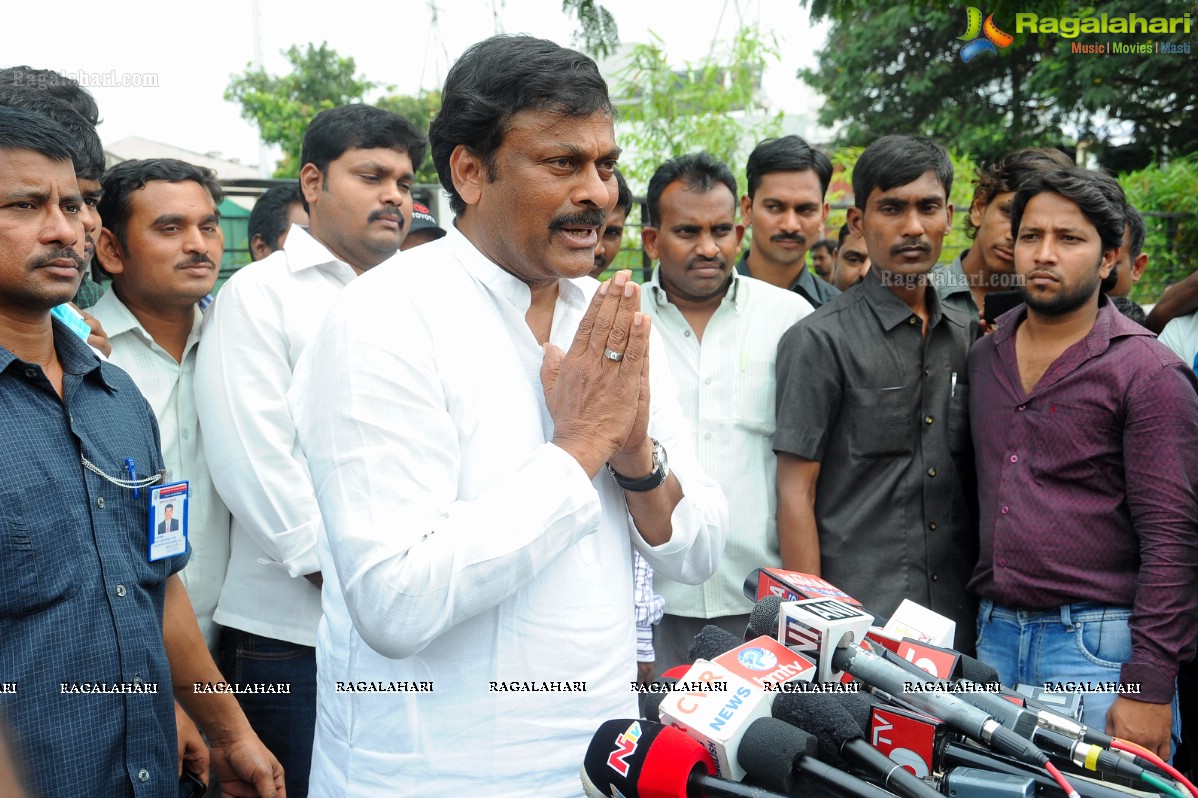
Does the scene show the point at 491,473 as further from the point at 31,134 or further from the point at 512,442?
the point at 31,134

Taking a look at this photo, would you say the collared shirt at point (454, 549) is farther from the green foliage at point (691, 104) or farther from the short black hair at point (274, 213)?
the green foliage at point (691, 104)

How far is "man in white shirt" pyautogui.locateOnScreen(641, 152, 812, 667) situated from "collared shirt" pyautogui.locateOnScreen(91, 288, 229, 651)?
1.52 metres

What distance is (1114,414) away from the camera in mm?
3041

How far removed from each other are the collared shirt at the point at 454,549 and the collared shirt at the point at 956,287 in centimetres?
294

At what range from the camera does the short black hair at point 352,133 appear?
3.78 meters

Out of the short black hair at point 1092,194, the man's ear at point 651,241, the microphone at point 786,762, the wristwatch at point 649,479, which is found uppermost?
the short black hair at point 1092,194

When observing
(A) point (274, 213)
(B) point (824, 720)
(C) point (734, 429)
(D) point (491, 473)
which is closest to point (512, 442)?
(D) point (491, 473)

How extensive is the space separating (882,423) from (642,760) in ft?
7.20

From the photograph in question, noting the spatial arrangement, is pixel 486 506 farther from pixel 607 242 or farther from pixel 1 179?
pixel 607 242

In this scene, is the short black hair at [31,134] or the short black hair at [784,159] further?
the short black hair at [784,159]

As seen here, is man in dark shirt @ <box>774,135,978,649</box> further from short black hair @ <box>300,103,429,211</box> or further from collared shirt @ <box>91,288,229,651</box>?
collared shirt @ <box>91,288,229,651</box>

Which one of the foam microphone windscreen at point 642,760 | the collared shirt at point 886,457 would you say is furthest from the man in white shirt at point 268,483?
the collared shirt at point 886,457

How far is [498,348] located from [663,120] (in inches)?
305

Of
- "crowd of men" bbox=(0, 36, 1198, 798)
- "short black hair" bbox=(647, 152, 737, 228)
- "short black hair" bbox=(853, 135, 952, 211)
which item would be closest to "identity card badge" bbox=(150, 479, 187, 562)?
"crowd of men" bbox=(0, 36, 1198, 798)
